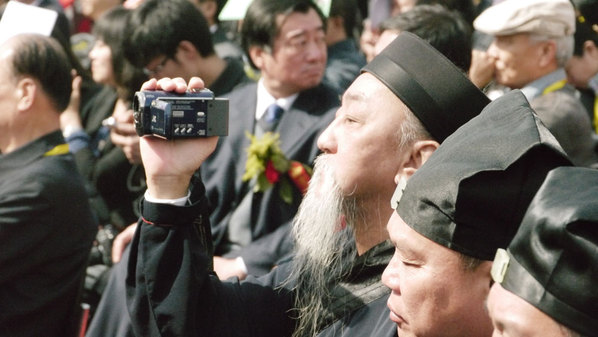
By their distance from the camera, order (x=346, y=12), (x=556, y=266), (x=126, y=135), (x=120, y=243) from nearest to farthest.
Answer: (x=556, y=266) < (x=120, y=243) < (x=126, y=135) < (x=346, y=12)

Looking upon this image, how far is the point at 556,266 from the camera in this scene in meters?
1.63

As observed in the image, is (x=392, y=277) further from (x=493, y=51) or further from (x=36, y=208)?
(x=493, y=51)

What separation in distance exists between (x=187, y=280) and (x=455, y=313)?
85cm

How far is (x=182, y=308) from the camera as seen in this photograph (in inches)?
104

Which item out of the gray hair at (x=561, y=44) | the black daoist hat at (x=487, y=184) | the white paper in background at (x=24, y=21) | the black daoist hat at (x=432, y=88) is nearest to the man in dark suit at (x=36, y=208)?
the white paper in background at (x=24, y=21)

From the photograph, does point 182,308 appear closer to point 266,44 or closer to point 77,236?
point 77,236

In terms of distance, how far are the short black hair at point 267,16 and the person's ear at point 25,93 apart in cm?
116

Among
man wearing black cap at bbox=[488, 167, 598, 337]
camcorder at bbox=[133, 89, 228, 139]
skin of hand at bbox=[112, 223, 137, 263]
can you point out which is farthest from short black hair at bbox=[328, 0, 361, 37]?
man wearing black cap at bbox=[488, 167, 598, 337]

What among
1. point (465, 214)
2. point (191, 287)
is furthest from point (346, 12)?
point (465, 214)

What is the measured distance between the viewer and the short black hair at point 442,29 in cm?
369

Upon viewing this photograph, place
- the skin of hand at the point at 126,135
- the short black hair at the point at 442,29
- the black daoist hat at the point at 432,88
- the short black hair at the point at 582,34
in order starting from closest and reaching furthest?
the black daoist hat at the point at 432,88 → the short black hair at the point at 442,29 → the short black hair at the point at 582,34 → the skin of hand at the point at 126,135

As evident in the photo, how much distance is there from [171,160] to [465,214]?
97 cm

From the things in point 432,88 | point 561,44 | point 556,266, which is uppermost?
point 556,266

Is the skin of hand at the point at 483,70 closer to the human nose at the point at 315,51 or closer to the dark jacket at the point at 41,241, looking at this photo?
the human nose at the point at 315,51
